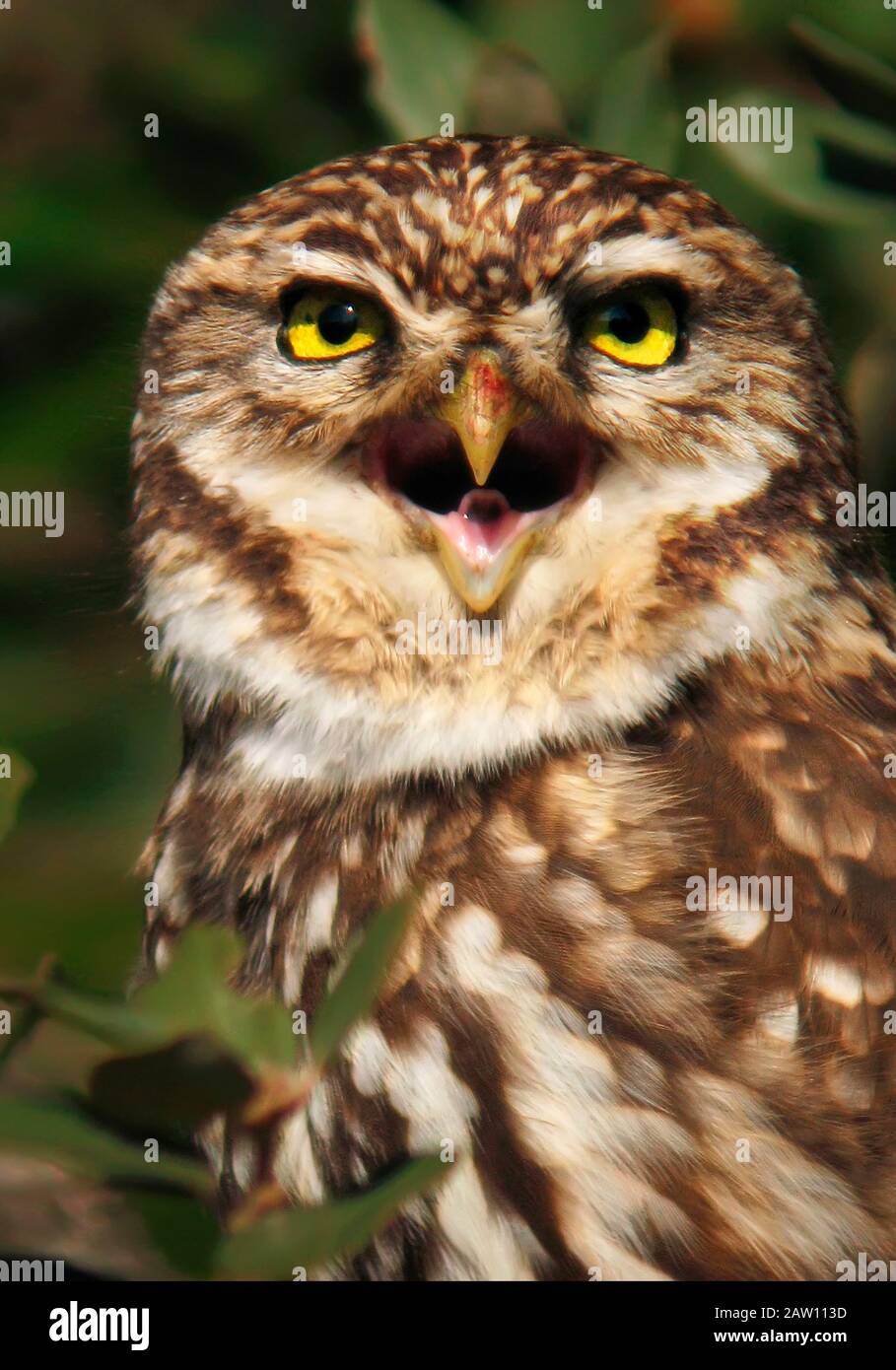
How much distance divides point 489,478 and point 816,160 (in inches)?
29.0

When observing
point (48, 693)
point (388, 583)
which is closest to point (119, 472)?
point (48, 693)

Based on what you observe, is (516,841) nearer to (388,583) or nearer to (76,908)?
(388,583)

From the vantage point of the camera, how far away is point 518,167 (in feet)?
7.41

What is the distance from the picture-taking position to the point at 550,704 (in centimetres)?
217

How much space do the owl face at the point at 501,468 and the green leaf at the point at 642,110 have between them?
430mm

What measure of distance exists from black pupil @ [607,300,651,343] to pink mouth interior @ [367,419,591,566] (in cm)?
15

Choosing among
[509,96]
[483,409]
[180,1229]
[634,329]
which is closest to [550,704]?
[483,409]

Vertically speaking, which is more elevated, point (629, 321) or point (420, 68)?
point (420, 68)

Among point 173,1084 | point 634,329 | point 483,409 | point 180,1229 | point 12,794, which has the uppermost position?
point 634,329

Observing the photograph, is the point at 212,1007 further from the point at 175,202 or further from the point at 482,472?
the point at 175,202

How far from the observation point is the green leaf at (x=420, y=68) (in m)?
2.73

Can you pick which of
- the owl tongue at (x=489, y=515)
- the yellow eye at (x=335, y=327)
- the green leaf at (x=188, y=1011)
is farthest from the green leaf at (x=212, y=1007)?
the yellow eye at (x=335, y=327)

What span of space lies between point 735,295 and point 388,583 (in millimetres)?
622

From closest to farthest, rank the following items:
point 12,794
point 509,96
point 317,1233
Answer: point 317,1233 < point 12,794 < point 509,96
